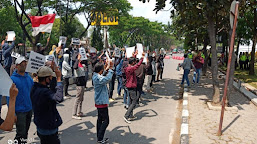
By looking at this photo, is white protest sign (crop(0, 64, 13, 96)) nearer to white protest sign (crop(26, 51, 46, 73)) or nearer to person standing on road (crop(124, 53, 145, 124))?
white protest sign (crop(26, 51, 46, 73))

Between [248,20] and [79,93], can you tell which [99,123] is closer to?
[79,93]

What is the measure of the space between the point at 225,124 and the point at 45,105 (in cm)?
448

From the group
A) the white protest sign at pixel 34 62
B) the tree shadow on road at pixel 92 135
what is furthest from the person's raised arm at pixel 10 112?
the tree shadow on road at pixel 92 135

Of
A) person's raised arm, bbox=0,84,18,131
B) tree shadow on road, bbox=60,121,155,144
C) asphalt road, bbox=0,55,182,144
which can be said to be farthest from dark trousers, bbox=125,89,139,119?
person's raised arm, bbox=0,84,18,131

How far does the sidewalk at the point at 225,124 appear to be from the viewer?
478 cm

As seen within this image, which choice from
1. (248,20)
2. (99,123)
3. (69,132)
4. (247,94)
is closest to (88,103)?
(69,132)

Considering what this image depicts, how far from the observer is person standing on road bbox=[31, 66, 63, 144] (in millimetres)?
3084

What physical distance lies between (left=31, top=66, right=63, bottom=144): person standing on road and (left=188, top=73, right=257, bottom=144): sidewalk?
2893 millimetres

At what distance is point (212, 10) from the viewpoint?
6.42 metres

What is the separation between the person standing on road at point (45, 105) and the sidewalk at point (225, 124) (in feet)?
9.49

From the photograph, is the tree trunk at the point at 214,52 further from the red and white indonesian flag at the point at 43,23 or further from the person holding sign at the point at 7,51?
the person holding sign at the point at 7,51

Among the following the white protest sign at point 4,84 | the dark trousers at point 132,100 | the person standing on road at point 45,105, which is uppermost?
the white protest sign at point 4,84

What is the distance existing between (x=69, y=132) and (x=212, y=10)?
509 centimetres

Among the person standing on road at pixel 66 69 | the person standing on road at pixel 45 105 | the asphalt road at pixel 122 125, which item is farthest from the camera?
the person standing on road at pixel 66 69
